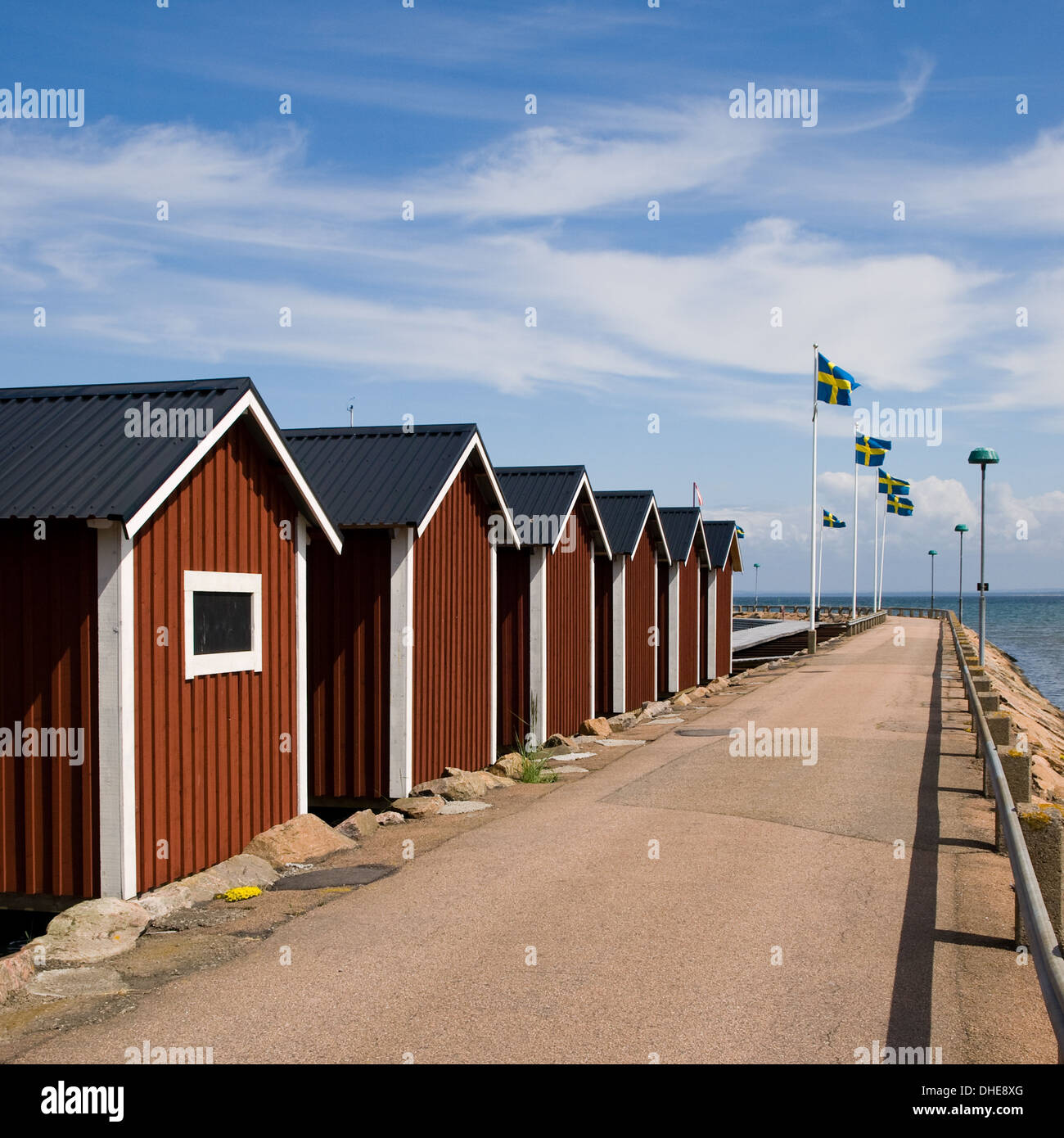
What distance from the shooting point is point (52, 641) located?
27.9ft

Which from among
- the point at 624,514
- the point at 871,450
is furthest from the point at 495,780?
the point at 871,450

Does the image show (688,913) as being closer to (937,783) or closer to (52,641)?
(52,641)

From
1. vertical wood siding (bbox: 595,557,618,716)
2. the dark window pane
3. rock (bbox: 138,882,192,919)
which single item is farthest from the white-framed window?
vertical wood siding (bbox: 595,557,618,716)

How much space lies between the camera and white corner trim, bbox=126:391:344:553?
8.45 m

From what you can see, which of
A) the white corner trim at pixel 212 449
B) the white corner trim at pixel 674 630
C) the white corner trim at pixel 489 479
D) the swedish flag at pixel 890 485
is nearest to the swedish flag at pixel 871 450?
the swedish flag at pixel 890 485

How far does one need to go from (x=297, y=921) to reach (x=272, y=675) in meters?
3.06

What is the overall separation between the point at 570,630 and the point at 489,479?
569 centimetres

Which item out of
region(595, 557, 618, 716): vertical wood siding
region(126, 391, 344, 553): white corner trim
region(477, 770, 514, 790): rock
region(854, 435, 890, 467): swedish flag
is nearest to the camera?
region(126, 391, 344, 553): white corner trim

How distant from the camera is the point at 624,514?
24703mm

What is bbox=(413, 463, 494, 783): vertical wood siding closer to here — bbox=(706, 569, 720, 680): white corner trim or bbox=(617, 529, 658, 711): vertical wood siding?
bbox=(617, 529, 658, 711): vertical wood siding

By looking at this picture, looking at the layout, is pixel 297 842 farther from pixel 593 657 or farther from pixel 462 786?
pixel 593 657

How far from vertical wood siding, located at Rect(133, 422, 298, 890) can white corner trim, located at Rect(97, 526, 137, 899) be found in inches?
7.2
